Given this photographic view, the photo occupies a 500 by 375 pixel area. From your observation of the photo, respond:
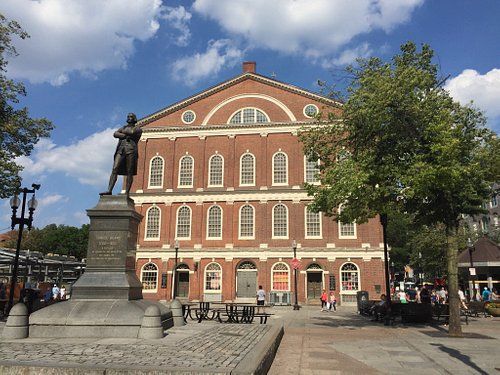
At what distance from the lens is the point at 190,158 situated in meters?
37.5

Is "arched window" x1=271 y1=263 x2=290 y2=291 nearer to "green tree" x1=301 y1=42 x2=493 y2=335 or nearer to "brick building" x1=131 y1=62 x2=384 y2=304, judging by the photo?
"brick building" x1=131 y1=62 x2=384 y2=304

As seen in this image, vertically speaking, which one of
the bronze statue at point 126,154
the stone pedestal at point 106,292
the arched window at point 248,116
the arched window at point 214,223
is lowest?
the stone pedestal at point 106,292

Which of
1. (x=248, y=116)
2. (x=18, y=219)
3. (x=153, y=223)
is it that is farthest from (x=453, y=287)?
(x=153, y=223)

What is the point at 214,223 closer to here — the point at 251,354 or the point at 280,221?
the point at 280,221

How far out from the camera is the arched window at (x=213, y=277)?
3453 centimetres

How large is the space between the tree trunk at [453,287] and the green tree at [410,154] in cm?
3

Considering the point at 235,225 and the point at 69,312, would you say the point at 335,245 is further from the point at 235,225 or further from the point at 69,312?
the point at 69,312

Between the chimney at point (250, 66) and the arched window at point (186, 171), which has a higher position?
the chimney at point (250, 66)

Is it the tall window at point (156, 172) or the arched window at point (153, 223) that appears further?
the tall window at point (156, 172)

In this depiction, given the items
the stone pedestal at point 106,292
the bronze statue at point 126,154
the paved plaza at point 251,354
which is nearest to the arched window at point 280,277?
the paved plaza at point 251,354

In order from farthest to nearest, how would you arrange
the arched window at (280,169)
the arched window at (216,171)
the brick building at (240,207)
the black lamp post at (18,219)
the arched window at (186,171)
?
1. the arched window at (186,171)
2. the arched window at (216,171)
3. the arched window at (280,169)
4. the brick building at (240,207)
5. the black lamp post at (18,219)

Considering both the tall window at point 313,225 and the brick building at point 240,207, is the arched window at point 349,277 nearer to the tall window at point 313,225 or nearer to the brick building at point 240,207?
the brick building at point 240,207

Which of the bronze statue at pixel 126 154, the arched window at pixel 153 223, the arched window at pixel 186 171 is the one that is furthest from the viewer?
the arched window at pixel 186 171

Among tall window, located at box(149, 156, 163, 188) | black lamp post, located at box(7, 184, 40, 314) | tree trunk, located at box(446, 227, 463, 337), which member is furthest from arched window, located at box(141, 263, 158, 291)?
tree trunk, located at box(446, 227, 463, 337)
